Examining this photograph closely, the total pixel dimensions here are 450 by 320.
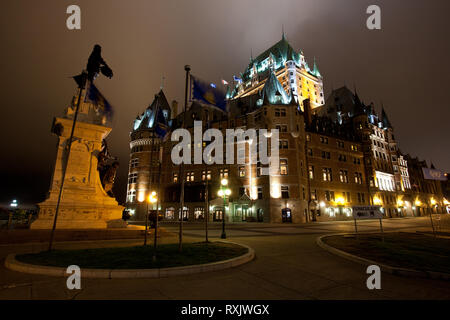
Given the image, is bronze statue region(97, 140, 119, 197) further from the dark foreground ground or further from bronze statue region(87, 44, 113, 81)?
the dark foreground ground

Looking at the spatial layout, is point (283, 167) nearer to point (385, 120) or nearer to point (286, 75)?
point (385, 120)

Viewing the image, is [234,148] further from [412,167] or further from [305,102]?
[412,167]

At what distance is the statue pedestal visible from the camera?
12.8 metres

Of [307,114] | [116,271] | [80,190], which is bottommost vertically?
[116,271]

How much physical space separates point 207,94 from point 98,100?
7848 mm

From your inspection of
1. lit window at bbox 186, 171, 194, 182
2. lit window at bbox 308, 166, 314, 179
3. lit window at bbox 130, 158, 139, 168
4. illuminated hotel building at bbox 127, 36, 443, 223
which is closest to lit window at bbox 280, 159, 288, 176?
illuminated hotel building at bbox 127, 36, 443, 223

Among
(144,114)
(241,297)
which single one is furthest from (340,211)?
(144,114)

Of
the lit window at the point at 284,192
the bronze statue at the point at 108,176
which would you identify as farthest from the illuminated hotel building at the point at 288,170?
the bronze statue at the point at 108,176

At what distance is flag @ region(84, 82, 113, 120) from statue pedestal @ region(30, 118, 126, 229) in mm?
1159

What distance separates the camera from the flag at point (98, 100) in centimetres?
1330

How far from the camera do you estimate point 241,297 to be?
14.6 feet

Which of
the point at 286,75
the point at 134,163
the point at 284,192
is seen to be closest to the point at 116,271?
the point at 284,192

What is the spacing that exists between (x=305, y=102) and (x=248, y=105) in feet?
40.4

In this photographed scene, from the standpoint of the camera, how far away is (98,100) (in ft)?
46.1
